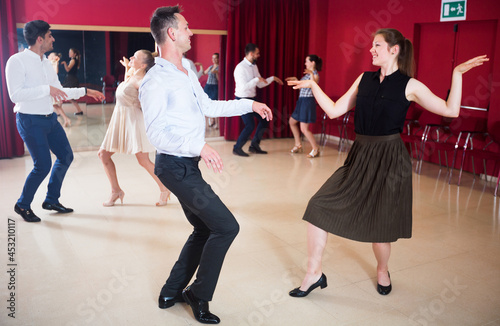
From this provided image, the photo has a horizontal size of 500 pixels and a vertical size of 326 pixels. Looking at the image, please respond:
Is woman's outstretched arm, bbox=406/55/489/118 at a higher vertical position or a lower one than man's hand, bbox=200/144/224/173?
higher

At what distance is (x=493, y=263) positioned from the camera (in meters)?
3.75

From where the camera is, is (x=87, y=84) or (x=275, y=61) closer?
(x=87, y=84)

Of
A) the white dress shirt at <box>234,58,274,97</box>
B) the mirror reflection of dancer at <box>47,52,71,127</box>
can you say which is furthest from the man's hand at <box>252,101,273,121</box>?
the mirror reflection of dancer at <box>47,52,71,127</box>

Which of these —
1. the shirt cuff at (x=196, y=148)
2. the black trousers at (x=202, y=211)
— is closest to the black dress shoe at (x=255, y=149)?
the black trousers at (x=202, y=211)

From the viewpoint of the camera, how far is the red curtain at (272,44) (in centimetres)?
849

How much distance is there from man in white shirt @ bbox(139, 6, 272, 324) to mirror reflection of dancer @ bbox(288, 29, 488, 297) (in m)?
0.66

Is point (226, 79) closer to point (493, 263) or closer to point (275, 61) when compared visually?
point (275, 61)

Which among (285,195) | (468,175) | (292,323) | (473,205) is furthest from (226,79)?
(292,323)

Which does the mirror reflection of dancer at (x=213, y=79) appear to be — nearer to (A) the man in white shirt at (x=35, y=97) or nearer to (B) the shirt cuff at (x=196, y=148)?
(A) the man in white shirt at (x=35, y=97)

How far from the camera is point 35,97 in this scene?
415cm

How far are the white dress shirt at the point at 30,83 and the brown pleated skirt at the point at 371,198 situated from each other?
8.69 feet

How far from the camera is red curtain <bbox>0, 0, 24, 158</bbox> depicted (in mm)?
6766

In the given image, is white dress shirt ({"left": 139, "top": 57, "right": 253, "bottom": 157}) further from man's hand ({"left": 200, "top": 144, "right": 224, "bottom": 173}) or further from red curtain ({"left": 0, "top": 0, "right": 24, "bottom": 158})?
red curtain ({"left": 0, "top": 0, "right": 24, "bottom": 158})

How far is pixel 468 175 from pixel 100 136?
5.79 meters
